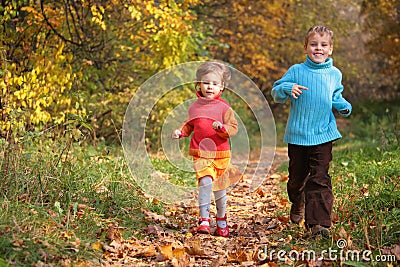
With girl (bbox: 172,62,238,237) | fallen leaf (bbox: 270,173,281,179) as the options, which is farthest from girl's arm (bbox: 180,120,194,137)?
fallen leaf (bbox: 270,173,281,179)

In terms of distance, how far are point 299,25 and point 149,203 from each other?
1278cm

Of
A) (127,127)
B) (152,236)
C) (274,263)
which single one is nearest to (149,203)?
(152,236)

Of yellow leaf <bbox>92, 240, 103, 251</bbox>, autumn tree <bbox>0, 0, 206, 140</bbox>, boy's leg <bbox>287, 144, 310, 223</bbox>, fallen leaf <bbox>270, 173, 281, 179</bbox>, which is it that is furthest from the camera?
fallen leaf <bbox>270, 173, 281, 179</bbox>

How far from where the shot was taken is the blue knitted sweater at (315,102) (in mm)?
4727

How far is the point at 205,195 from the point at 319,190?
0.92m

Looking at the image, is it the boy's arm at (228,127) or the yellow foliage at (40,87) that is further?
the yellow foliage at (40,87)

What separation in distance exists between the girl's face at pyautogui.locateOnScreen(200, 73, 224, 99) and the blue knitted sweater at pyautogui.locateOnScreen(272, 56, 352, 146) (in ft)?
1.65

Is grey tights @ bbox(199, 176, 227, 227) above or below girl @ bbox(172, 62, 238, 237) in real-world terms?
below

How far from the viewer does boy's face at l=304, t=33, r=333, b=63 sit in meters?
4.73

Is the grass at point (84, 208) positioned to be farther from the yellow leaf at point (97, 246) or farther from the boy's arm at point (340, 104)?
the boy's arm at point (340, 104)

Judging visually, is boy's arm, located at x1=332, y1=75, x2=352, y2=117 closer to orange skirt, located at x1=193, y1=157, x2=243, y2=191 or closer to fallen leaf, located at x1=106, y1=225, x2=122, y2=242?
orange skirt, located at x1=193, y1=157, x2=243, y2=191

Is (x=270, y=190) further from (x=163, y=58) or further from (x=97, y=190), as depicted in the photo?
(x=163, y=58)

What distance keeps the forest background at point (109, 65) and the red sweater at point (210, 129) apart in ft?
2.78

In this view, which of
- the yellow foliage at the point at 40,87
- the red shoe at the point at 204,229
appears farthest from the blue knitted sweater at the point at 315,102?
the yellow foliage at the point at 40,87
